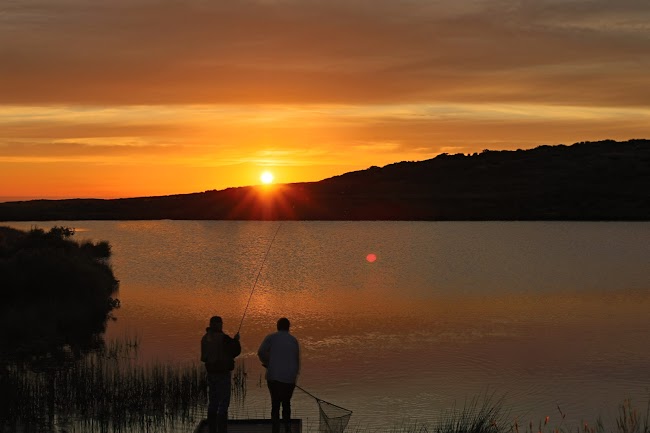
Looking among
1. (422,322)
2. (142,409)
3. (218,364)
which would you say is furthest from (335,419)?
(422,322)

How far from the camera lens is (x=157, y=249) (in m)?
103

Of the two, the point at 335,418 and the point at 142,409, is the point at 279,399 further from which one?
the point at 142,409

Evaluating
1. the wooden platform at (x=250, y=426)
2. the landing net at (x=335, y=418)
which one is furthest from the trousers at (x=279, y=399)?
the landing net at (x=335, y=418)

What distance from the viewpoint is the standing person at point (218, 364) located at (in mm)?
17750

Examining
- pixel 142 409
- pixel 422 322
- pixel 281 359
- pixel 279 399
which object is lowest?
pixel 142 409

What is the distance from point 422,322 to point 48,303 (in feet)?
55.0

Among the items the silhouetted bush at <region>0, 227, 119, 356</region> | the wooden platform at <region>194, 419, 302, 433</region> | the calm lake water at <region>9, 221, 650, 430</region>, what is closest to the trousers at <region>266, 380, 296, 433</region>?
the wooden platform at <region>194, 419, 302, 433</region>

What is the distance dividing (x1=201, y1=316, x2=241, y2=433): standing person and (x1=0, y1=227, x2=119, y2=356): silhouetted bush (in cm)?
1428

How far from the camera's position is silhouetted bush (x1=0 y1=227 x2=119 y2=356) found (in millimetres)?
33056

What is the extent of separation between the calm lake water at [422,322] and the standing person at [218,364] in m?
4.24

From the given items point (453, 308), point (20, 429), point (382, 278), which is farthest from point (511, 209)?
point (20, 429)

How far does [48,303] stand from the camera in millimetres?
38938

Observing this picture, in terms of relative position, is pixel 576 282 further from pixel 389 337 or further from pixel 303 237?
pixel 303 237

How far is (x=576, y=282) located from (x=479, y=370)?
3419cm
